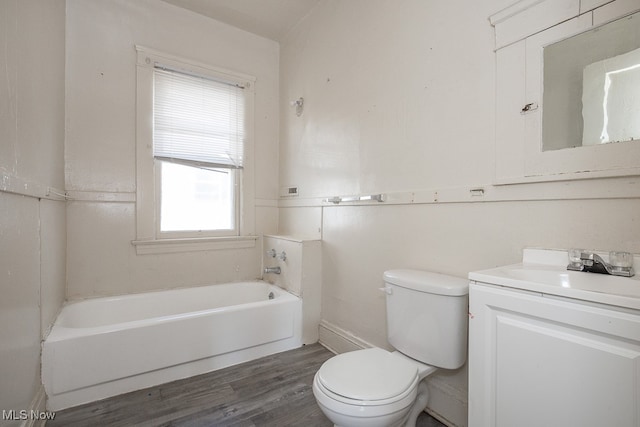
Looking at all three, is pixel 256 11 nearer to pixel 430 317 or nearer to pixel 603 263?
pixel 430 317

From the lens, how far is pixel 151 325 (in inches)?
69.3

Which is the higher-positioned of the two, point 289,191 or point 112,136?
point 112,136

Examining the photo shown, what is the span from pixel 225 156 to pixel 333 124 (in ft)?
3.57

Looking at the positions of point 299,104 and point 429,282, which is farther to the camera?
point 299,104

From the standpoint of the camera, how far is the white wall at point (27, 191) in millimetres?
1068

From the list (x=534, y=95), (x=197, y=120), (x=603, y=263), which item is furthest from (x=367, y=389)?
(x=197, y=120)

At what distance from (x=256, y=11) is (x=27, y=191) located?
216 centimetres

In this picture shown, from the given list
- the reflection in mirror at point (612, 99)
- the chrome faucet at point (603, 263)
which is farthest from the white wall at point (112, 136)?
the reflection in mirror at point (612, 99)

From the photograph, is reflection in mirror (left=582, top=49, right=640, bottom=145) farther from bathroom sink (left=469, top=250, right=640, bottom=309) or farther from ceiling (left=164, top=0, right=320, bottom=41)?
ceiling (left=164, top=0, right=320, bottom=41)

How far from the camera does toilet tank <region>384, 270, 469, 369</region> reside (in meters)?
1.23

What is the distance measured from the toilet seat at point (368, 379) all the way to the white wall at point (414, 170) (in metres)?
0.39

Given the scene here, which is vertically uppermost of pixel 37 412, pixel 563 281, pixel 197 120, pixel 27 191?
pixel 197 120

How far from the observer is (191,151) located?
254cm

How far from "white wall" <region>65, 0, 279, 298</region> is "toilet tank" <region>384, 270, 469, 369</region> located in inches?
71.9
